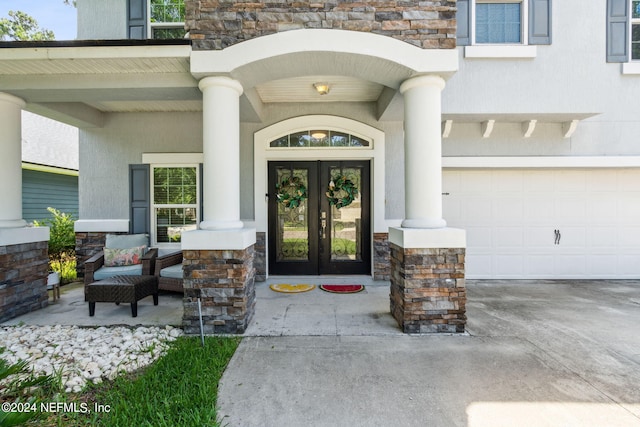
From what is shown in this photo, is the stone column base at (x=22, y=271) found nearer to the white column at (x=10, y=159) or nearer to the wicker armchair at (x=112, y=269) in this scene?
the white column at (x=10, y=159)

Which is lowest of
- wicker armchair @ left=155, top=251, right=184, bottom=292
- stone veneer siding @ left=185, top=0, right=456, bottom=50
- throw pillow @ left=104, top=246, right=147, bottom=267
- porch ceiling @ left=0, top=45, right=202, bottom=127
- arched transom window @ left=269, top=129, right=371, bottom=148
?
wicker armchair @ left=155, top=251, right=184, bottom=292

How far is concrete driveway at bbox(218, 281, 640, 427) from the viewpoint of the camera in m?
2.12

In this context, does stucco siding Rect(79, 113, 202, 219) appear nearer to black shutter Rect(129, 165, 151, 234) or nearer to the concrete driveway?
black shutter Rect(129, 165, 151, 234)

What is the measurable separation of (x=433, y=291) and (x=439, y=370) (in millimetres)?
897

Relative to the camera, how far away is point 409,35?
3396 mm

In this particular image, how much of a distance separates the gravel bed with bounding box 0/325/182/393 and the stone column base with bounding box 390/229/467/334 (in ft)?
8.55

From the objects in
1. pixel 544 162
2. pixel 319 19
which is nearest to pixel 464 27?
pixel 544 162

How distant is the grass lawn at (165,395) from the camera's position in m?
2.00

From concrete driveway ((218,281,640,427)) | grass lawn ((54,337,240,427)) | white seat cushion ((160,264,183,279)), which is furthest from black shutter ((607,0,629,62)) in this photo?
white seat cushion ((160,264,183,279))

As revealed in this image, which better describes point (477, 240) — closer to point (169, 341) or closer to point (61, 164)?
point (169, 341)

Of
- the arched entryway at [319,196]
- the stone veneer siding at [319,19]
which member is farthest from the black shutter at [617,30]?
the arched entryway at [319,196]

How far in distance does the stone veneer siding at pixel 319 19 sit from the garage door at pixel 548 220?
9.65 ft

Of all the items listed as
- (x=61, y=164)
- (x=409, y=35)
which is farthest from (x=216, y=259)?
(x=61, y=164)

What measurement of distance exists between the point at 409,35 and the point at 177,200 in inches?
185
